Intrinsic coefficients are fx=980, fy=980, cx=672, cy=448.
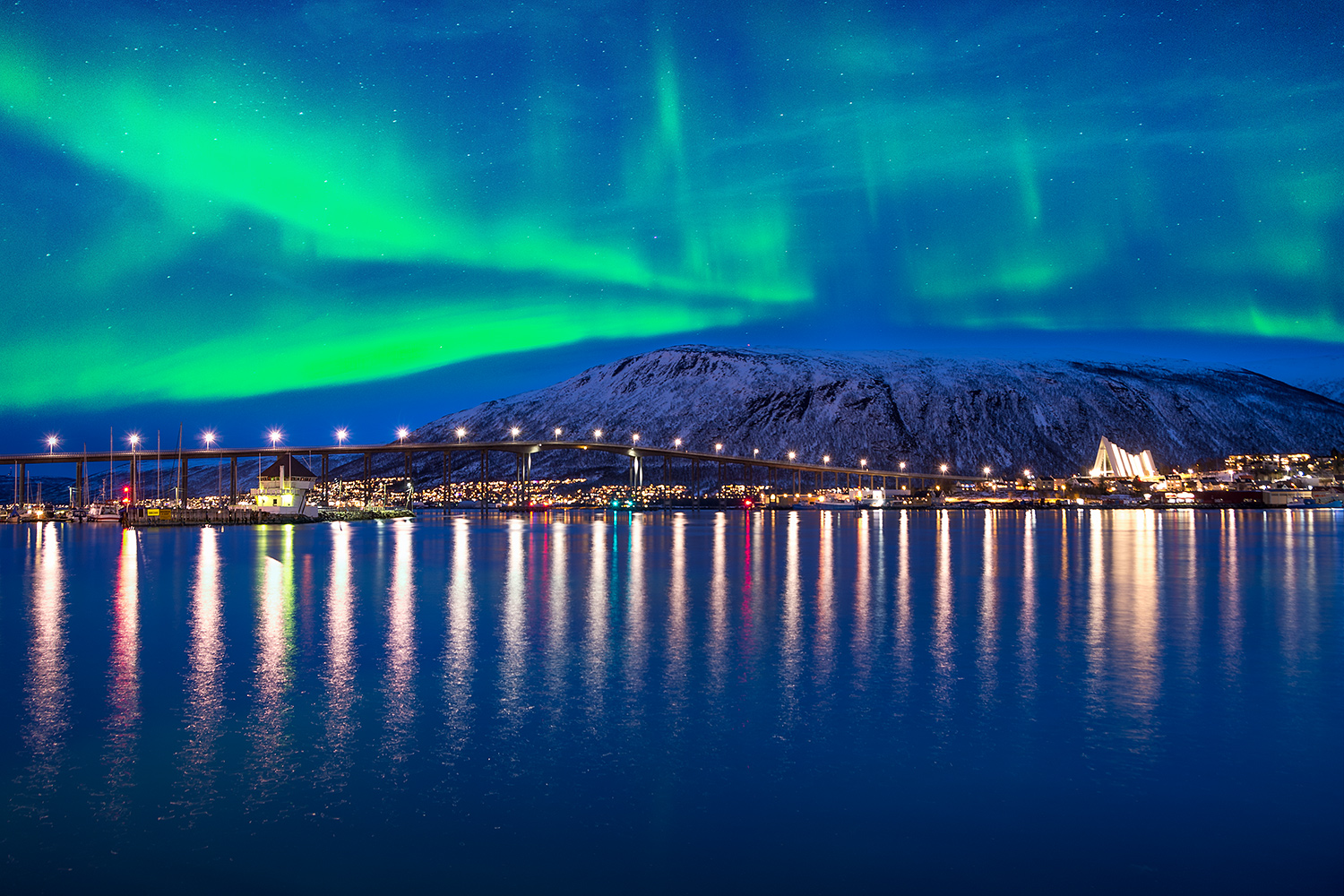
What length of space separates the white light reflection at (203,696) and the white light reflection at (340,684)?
1.22 meters

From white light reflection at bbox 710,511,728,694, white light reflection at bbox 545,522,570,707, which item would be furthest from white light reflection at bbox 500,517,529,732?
white light reflection at bbox 710,511,728,694

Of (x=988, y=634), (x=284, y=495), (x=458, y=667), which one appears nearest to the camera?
(x=458, y=667)

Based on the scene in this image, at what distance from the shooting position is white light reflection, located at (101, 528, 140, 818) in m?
9.66

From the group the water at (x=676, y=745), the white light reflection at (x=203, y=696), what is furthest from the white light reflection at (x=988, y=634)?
the white light reflection at (x=203, y=696)

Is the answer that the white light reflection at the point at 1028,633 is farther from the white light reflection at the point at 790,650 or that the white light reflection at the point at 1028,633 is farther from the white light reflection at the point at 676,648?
the white light reflection at the point at 676,648

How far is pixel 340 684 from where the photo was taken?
1492cm

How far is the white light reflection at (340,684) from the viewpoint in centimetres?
1054

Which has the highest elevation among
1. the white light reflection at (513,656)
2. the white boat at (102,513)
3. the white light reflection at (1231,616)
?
the white light reflection at (513,656)

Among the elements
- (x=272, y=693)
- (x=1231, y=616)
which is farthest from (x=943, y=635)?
(x=272, y=693)

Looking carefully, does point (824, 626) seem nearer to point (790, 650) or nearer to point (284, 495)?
point (790, 650)

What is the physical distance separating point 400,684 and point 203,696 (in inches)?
107

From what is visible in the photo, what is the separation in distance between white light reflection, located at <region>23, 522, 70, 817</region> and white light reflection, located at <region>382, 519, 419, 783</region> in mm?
3308

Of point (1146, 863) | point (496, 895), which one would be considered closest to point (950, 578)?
point (1146, 863)

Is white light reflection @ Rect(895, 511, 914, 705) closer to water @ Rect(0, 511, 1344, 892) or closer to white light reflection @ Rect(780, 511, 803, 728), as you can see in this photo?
water @ Rect(0, 511, 1344, 892)
